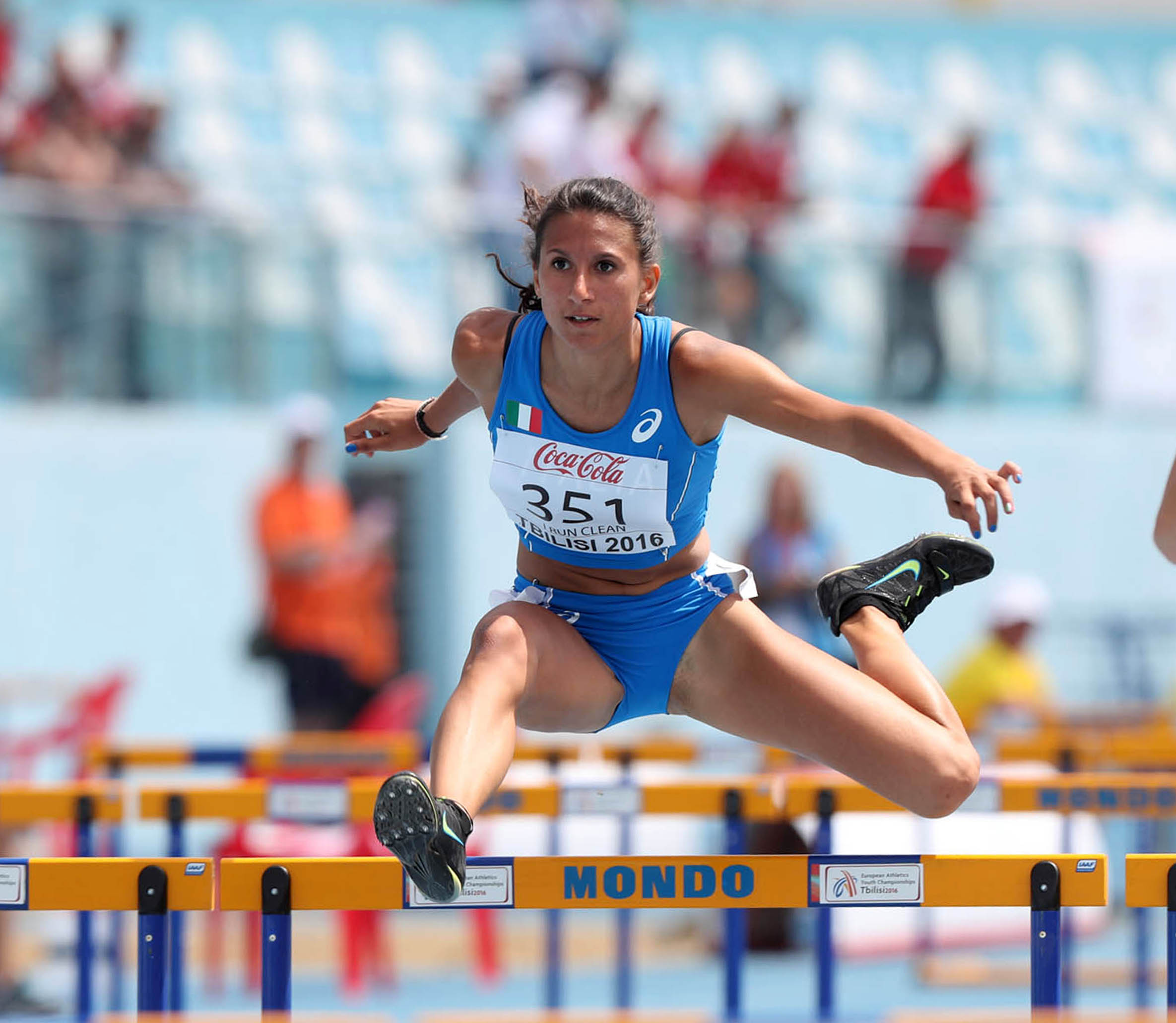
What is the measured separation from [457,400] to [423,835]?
4.44ft

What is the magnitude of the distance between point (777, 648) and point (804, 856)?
63cm

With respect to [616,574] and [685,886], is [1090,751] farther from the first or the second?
[685,886]

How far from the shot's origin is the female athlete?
362 centimetres

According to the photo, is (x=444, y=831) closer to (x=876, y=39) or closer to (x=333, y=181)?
(x=333, y=181)

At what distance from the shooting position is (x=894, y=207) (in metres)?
13.1

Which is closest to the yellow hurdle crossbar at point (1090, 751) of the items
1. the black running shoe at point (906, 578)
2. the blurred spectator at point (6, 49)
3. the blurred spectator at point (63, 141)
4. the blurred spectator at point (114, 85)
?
the black running shoe at point (906, 578)

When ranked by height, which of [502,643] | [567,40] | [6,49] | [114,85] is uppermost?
[567,40]

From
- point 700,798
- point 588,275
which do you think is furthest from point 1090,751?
point 588,275

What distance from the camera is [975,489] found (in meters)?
3.36

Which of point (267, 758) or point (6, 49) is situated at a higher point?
point (6, 49)

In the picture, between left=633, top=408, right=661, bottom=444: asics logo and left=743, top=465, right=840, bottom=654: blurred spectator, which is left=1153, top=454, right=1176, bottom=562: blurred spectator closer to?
left=633, top=408, right=661, bottom=444: asics logo

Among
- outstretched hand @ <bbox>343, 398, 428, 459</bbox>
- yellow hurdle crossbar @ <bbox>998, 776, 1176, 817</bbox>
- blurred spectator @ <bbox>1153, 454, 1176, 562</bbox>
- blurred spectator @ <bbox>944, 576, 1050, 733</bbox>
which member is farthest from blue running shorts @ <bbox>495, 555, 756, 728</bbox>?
blurred spectator @ <bbox>944, 576, 1050, 733</bbox>

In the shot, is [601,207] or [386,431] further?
[386,431]

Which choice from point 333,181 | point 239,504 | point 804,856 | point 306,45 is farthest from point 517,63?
point 804,856
